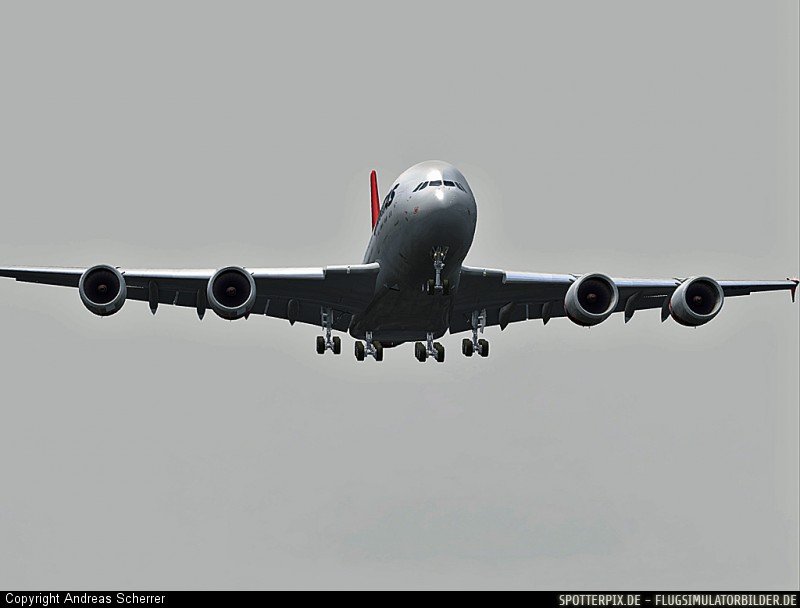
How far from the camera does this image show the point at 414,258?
43.6 m

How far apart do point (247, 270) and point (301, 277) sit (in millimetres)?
2341

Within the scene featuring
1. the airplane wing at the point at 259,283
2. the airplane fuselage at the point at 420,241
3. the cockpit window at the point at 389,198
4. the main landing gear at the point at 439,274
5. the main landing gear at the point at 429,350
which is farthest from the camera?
the main landing gear at the point at 429,350

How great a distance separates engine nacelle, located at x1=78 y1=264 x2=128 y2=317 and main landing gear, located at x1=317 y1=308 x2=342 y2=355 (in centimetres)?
891

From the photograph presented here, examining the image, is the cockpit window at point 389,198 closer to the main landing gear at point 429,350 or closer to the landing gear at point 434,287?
the landing gear at point 434,287

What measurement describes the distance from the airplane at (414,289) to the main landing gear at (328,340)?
0.04 meters

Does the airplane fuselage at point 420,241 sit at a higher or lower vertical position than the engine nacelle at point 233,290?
higher

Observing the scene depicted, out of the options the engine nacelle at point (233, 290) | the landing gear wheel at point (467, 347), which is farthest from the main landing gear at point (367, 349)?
the engine nacelle at point (233, 290)

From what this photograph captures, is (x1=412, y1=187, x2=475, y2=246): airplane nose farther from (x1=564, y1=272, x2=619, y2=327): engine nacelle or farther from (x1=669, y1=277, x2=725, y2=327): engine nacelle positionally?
(x1=669, y1=277, x2=725, y2=327): engine nacelle

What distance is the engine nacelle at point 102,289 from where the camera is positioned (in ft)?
145

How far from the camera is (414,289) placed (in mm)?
45906
